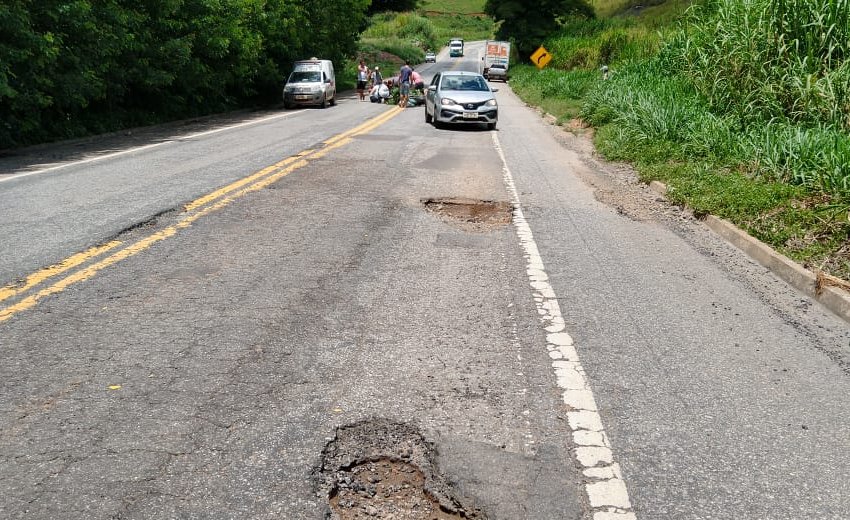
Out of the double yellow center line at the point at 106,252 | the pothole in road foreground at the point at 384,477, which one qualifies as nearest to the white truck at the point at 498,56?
the double yellow center line at the point at 106,252

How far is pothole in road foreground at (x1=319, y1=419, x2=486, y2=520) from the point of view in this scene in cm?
266

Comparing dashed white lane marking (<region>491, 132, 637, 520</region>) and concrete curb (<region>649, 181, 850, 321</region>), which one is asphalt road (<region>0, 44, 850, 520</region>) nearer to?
dashed white lane marking (<region>491, 132, 637, 520</region>)

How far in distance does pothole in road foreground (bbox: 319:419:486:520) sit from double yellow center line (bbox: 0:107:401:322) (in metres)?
2.61

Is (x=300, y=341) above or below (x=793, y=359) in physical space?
above

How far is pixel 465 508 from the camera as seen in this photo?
2.67m

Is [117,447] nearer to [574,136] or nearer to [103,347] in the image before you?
[103,347]

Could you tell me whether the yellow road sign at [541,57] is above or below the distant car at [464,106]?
above

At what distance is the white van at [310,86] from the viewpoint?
27.7 m

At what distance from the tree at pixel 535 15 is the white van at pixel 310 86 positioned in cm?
3070

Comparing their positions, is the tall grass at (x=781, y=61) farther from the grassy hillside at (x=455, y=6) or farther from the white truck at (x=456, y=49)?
the grassy hillside at (x=455, y=6)

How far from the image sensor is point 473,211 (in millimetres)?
8219

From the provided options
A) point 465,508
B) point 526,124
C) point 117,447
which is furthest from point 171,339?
point 526,124

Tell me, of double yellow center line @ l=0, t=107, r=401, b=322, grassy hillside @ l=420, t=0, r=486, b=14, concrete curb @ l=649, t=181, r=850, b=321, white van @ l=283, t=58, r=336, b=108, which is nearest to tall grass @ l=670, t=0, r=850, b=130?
concrete curb @ l=649, t=181, r=850, b=321

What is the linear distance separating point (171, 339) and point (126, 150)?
11.0m
